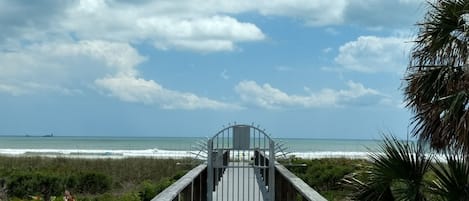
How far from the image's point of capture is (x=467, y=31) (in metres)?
7.33

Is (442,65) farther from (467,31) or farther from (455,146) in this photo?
(455,146)

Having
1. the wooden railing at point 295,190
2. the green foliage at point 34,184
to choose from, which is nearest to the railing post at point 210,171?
the wooden railing at point 295,190

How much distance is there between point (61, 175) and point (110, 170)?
738 centimetres

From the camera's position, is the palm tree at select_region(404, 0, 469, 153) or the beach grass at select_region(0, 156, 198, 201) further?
the beach grass at select_region(0, 156, 198, 201)

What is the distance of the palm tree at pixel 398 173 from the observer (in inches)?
244

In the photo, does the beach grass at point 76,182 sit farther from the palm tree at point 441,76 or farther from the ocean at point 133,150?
the palm tree at point 441,76

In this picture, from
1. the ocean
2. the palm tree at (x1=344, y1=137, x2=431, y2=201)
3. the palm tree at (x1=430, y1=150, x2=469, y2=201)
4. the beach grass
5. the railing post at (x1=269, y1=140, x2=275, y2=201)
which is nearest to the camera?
the palm tree at (x1=430, y1=150, x2=469, y2=201)

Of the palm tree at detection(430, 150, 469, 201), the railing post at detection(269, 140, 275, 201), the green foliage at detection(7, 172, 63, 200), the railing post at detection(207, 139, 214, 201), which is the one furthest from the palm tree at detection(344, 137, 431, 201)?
the green foliage at detection(7, 172, 63, 200)

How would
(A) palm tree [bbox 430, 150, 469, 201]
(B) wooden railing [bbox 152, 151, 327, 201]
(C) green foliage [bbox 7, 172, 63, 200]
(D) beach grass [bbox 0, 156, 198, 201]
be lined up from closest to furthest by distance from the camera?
(B) wooden railing [bbox 152, 151, 327, 201] → (A) palm tree [bbox 430, 150, 469, 201] → (D) beach grass [bbox 0, 156, 198, 201] → (C) green foliage [bbox 7, 172, 63, 200]

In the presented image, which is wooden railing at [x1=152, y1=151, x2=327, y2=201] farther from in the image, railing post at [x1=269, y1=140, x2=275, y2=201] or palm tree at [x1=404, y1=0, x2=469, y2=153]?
palm tree at [x1=404, y1=0, x2=469, y2=153]

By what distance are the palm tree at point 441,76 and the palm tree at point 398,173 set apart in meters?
0.78

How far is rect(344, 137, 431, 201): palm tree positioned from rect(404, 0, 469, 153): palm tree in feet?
2.57

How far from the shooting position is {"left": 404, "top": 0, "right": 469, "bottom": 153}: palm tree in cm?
695

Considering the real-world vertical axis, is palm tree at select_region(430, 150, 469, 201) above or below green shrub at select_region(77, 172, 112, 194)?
above
